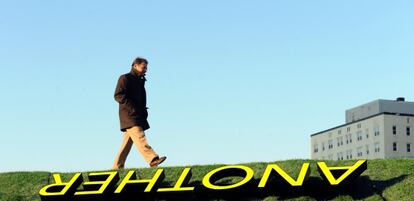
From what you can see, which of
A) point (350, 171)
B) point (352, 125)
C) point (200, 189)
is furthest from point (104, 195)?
point (352, 125)

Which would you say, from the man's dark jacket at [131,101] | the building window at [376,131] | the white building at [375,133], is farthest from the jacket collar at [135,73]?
the building window at [376,131]

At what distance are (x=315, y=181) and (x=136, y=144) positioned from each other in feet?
13.8

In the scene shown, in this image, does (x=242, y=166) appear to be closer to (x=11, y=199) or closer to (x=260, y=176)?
(x=260, y=176)

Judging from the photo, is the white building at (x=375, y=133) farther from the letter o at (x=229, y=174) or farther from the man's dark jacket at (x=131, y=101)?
the letter o at (x=229, y=174)

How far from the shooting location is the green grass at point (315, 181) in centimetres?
1783

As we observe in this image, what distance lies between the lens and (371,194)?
1780cm

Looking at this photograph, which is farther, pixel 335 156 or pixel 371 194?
pixel 335 156

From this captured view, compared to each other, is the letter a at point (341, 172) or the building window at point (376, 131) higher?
the building window at point (376, 131)

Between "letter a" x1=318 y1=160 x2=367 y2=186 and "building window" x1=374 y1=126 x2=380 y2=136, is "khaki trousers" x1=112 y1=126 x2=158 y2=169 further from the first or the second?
"building window" x1=374 y1=126 x2=380 y2=136

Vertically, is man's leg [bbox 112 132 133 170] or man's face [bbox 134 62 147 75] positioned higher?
man's face [bbox 134 62 147 75]

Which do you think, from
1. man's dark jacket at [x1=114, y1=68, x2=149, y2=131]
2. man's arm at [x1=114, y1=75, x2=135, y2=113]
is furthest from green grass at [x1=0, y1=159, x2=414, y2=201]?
man's arm at [x1=114, y1=75, x2=135, y2=113]

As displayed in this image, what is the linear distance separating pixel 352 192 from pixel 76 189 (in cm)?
599

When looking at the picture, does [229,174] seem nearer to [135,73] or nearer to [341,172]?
[341,172]

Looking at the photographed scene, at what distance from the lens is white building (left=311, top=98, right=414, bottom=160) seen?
5305 inches
